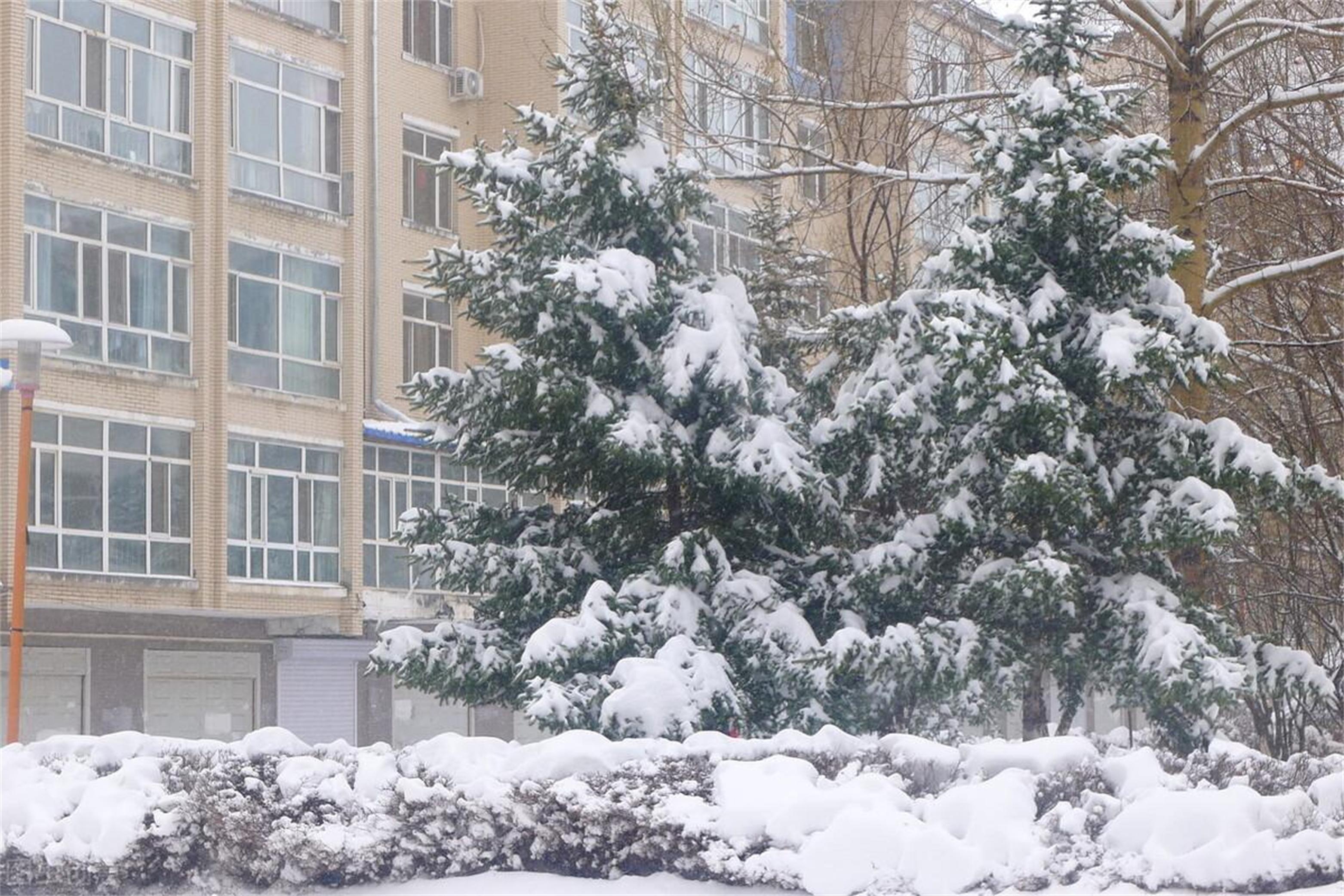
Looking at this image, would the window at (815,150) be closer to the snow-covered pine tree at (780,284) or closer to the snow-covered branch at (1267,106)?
the snow-covered pine tree at (780,284)

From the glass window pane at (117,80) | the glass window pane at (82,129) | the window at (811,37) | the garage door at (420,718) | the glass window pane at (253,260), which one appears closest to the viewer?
the window at (811,37)

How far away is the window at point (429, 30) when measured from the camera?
108 feet

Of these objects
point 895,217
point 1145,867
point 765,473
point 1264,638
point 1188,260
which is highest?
point 895,217

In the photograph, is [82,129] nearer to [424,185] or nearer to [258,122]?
[258,122]

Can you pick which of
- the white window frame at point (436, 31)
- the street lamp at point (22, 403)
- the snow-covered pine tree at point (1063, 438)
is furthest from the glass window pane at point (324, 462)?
the snow-covered pine tree at point (1063, 438)

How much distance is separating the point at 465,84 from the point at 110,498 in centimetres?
1060

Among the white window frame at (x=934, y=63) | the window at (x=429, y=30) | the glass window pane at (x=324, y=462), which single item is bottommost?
the glass window pane at (x=324, y=462)

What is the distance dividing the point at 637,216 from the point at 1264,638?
5.59 metres

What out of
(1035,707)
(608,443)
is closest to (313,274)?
(608,443)

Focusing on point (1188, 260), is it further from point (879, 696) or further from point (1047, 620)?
point (879, 696)

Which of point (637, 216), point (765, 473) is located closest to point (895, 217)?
point (637, 216)

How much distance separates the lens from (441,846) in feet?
28.2

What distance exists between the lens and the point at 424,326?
3238cm

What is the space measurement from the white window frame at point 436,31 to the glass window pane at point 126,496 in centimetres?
956
